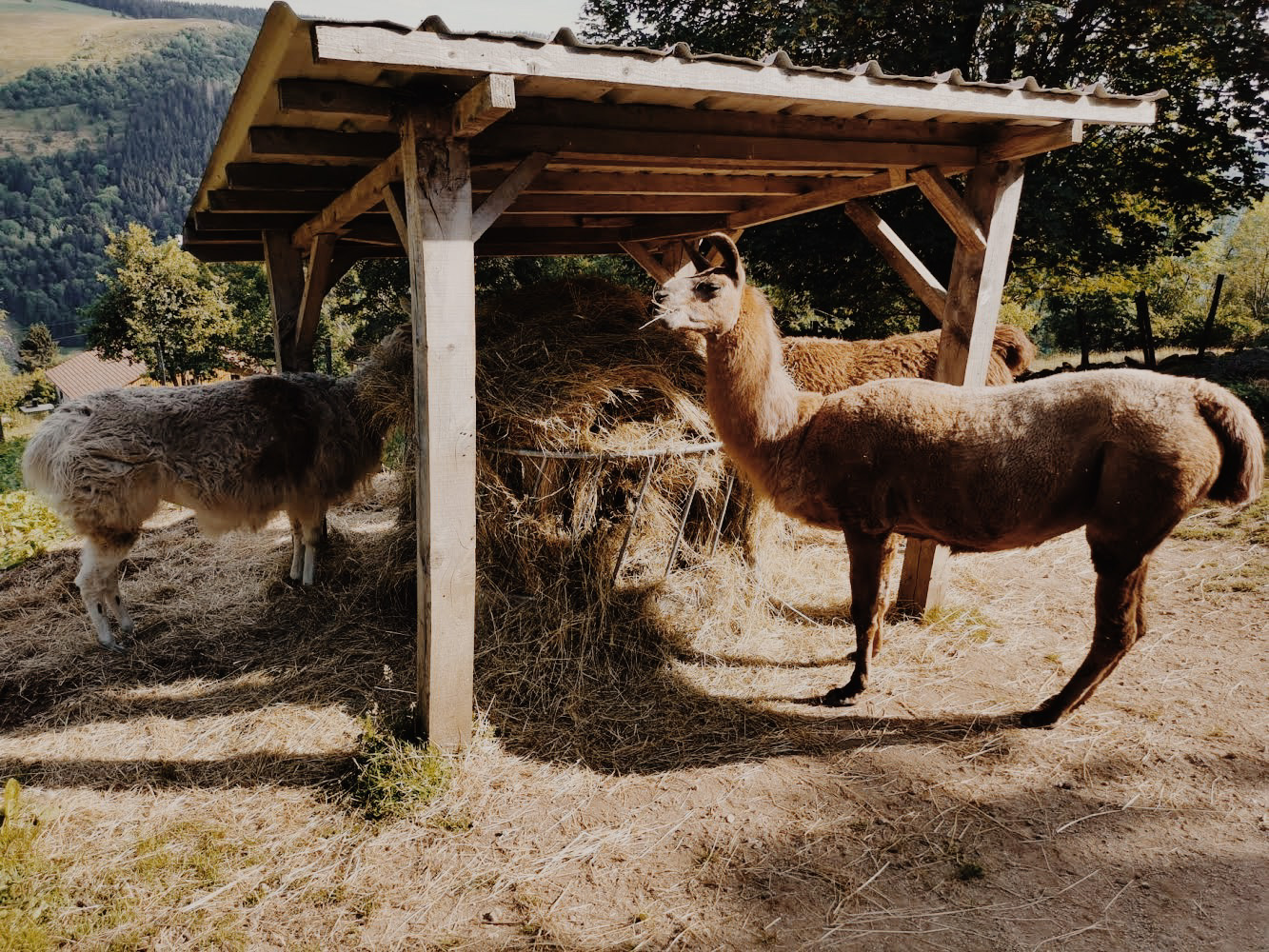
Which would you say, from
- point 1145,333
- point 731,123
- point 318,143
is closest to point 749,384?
point 731,123

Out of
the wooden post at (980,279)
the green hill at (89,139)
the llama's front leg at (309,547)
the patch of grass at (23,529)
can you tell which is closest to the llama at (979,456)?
the wooden post at (980,279)

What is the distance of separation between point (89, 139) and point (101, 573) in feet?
591

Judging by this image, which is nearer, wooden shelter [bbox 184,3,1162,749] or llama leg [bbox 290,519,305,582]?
wooden shelter [bbox 184,3,1162,749]

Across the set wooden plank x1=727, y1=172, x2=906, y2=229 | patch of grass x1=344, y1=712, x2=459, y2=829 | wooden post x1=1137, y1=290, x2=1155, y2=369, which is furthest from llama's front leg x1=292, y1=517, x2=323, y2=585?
wooden post x1=1137, y1=290, x2=1155, y2=369

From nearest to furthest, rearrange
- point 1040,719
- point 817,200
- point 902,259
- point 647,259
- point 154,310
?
point 1040,719 → point 902,259 → point 817,200 → point 647,259 → point 154,310

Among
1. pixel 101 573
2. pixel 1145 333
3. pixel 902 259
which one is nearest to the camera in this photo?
pixel 101 573

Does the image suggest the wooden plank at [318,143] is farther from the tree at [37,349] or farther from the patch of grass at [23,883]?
the tree at [37,349]

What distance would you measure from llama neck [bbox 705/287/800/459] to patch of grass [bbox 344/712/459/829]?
237 centimetres

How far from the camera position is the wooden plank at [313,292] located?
577cm

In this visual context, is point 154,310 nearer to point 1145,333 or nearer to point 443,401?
point 443,401

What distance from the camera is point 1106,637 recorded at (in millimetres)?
3748

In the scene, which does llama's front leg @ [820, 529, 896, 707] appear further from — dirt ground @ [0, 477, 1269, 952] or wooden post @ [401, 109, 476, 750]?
wooden post @ [401, 109, 476, 750]

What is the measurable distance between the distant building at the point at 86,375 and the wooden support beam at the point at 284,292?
174 feet

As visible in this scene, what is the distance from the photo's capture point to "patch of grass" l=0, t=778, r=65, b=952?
8.04 feet
